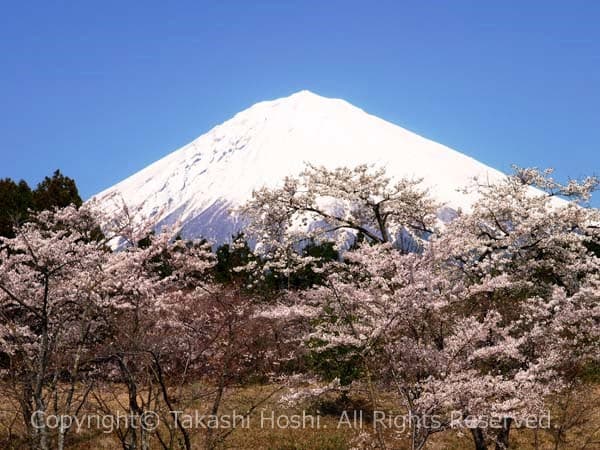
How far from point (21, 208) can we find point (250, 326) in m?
19.0

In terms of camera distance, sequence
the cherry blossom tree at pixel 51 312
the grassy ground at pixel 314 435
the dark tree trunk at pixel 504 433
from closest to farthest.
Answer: the cherry blossom tree at pixel 51 312
the dark tree trunk at pixel 504 433
the grassy ground at pixel 314 435

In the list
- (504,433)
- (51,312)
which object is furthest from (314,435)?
(51,312)

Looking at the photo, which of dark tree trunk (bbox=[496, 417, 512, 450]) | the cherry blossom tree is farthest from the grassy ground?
the cherry blossom tree

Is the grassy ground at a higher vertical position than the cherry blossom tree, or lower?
lower

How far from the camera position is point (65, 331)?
10.7 m

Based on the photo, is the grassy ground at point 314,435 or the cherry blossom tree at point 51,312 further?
the grassy ground at point 314,435

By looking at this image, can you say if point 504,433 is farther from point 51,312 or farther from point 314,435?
point 51,312

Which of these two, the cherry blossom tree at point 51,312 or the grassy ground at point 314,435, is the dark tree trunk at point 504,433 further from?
the cherry blossom tree at point 51,312

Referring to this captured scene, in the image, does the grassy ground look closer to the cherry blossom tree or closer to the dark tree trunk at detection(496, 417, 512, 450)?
the dark tree trunk at detection(496, 417, 512, 450)

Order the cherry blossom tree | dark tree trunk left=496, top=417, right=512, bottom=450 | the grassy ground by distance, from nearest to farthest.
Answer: the cherry blossom tree < dark tree trunk left=496, top=417, right=512, bottom=450 < the grassy ground

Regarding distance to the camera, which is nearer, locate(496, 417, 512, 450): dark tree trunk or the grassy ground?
locate(496, 417, 512, 450): dark tree trunk

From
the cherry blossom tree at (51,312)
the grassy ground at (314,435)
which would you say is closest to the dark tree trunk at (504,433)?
the grassy ground at (314,435)

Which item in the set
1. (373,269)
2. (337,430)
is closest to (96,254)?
(373,269)

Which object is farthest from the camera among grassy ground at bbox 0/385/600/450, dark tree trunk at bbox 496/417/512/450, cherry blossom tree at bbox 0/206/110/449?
grassy ground at bbox 0/385/600/450
